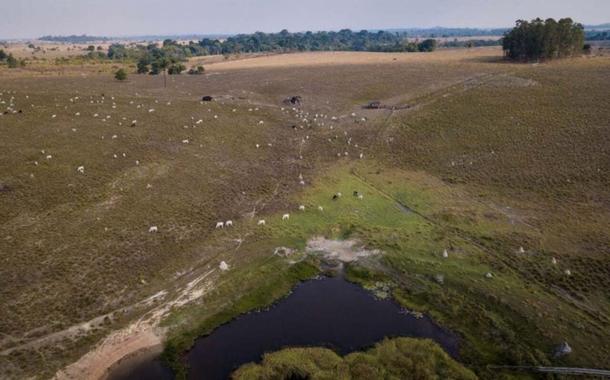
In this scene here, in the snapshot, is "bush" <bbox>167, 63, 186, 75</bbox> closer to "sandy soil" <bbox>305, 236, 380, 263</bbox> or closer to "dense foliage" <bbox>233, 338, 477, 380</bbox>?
"sandy soil" <bbox>305, 236, 380, 263</bbox>

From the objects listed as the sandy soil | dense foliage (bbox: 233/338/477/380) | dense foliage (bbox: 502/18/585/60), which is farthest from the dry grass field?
dense foliage (bbox: 502/18/585/60)

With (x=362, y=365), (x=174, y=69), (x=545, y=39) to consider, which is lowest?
(x=362, y=365)

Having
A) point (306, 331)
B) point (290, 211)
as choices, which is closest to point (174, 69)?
point (290, 211)

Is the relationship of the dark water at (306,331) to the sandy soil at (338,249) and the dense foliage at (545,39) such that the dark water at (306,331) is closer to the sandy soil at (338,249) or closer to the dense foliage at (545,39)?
the sandy soil at (338,249)

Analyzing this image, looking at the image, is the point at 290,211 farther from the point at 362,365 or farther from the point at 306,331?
the point at 362,365

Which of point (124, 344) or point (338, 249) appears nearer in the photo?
point (124, 344)

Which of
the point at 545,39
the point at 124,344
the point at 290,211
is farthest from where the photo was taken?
the point at 545,39
